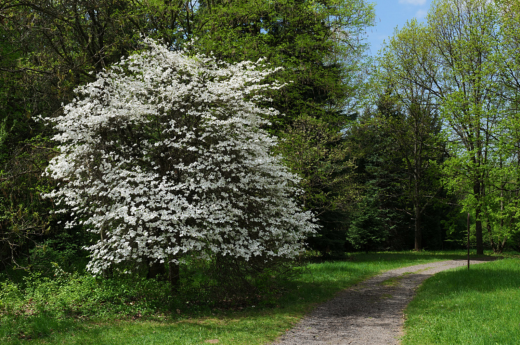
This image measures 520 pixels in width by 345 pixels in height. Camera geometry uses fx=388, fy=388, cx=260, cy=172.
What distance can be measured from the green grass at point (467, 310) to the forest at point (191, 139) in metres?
3.21

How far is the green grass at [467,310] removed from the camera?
628 cm

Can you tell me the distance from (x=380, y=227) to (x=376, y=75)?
9.63 metres

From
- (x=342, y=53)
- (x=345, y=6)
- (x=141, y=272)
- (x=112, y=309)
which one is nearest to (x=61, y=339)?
(x=112, y=309)

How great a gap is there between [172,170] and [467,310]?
23.1ft

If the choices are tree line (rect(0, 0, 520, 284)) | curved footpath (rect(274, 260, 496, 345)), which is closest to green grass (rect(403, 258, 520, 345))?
curved footpath (rect(274, 260, 496, 345))

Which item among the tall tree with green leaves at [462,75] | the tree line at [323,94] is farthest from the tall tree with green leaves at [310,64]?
the tall tree with green leaves at [462,75]

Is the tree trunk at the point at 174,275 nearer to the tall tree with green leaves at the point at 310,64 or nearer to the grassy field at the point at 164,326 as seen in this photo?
the grassy field at the point at 164,326

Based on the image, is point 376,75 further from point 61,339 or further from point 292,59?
point 61,339

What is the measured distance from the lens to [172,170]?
929 centimetres

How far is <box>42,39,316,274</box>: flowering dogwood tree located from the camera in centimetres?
850

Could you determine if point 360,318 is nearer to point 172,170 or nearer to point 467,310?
point 467,310

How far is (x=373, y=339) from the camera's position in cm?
691

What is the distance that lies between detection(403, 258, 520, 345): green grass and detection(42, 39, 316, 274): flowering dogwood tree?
330 cm

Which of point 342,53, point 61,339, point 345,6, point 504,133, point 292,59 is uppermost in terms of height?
point 345,6
